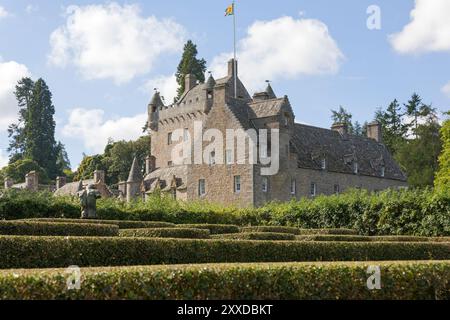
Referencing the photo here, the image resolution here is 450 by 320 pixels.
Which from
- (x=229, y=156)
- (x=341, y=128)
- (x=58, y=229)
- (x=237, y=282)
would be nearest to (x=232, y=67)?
(x=341, y=128)

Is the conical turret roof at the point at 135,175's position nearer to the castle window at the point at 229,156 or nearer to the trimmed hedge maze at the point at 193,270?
the castle window at the point at 229,156

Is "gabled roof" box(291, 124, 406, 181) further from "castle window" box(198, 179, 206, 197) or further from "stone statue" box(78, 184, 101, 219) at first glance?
"stone statue" box(78, 184, 101, 219)

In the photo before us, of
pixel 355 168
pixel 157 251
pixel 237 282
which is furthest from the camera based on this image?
pixel 355 168

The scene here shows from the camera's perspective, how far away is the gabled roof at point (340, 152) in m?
53.8

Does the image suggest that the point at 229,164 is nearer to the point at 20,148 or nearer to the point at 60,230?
the point at 60,230

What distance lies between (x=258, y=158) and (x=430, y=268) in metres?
36.6

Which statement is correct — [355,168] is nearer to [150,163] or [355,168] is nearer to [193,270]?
[150,163]

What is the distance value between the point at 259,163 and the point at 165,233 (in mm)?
29391

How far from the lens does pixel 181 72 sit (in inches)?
3280

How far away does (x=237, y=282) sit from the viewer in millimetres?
10117

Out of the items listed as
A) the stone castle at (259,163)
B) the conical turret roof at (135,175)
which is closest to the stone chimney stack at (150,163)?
the stone castle at (259,163)

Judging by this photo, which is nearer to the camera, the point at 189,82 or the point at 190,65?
the point at 189,82

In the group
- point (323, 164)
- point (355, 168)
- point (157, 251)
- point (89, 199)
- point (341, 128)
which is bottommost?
point (157, 251)

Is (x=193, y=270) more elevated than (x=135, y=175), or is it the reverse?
(x=135, y=175)
